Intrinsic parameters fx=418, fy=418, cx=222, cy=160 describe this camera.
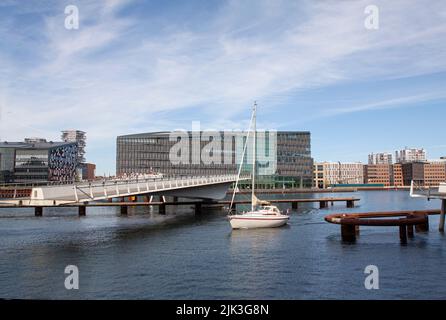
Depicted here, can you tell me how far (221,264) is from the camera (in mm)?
32656

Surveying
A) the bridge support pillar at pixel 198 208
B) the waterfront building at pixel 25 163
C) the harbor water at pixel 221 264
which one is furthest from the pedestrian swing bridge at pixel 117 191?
the waterfront building at pixel 25 163

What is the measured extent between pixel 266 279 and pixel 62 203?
23.9 metres

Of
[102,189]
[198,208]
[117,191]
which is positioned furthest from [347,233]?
[198,208]

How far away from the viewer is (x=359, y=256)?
1391 inches

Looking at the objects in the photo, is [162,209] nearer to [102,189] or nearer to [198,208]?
[198,208]

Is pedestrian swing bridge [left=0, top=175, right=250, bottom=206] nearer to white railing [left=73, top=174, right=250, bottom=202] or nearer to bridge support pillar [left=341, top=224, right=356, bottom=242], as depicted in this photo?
white railing [left=73, top=174, right=250, bottom=202]

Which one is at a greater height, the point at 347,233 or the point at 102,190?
the point at 102,190

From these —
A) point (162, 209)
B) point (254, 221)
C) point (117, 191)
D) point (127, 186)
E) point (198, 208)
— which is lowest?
point (162, 209)

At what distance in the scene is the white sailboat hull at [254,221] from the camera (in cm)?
5425

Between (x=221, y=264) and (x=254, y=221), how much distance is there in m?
22.6

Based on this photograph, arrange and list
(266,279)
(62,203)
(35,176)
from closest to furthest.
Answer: (266,279)
(62,203)
(35,176)

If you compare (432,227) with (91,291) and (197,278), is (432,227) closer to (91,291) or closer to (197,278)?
(197,278)
